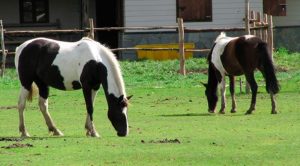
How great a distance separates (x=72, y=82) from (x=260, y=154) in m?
4.25

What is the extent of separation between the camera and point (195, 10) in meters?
36.8

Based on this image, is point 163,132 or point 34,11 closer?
point 163,132

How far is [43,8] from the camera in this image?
38.3 metres

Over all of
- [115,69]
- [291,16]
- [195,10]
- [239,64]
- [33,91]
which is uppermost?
[195,10]

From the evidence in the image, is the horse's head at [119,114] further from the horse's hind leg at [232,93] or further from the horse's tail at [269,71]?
the horse's hind leg at [232,93]

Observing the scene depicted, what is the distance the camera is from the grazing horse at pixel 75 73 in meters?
14.9

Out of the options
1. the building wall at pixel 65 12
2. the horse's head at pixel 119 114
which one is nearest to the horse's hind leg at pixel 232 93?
the horse's head at pixel 119 114

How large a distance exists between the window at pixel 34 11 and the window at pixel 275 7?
906 cm

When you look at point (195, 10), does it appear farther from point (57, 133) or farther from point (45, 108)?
point (57, 133)

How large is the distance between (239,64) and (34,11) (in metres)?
19.6

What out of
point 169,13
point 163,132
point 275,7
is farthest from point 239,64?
point 275,7

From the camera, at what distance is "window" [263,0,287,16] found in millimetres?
37469

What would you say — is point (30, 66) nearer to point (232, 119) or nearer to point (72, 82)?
point (72, 82)

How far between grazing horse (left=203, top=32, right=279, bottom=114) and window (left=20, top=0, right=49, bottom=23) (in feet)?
59.7
